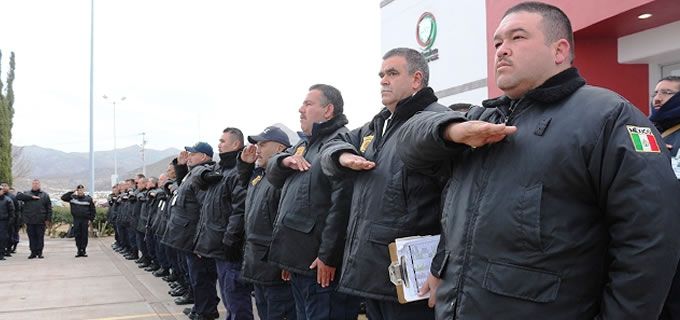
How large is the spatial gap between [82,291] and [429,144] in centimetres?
868

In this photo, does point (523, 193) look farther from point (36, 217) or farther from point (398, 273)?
point (36, 217)

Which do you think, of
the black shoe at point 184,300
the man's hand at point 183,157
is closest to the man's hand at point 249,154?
the man's hand at point 183,157

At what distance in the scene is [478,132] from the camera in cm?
201

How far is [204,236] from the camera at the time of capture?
19.5ft

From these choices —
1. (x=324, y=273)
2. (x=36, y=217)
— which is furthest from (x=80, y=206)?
→ (x=324, y=273)

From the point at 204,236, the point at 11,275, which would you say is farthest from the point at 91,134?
the point at 204,236

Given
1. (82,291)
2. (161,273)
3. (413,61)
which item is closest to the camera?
(413,61)

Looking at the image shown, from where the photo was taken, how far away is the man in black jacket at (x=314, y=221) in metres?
3.62

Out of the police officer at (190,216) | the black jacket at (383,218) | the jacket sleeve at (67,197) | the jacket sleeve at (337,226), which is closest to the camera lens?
the black jacket at (383,218)

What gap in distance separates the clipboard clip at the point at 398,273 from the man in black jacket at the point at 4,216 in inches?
619

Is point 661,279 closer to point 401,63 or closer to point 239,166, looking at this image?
point 401,63

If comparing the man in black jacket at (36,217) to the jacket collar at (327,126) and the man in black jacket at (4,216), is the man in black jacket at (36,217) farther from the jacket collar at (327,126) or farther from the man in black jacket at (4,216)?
the jacket collar at (327,126)

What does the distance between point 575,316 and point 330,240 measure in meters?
1.89

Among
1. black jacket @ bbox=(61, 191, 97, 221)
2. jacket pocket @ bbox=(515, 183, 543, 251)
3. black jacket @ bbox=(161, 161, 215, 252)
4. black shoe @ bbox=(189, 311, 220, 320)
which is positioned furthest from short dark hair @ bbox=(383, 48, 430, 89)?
black jacket @ bbox=(61, 191, 97, 221)
